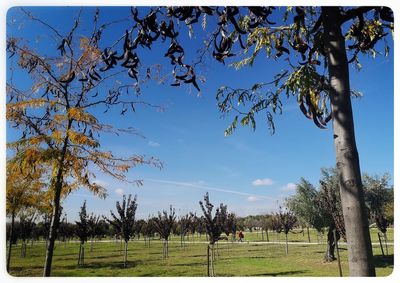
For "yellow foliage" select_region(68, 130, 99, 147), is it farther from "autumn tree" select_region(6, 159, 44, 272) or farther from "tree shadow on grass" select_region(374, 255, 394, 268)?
"tree shadow on grass" select_region(374, 255, 394, 268)

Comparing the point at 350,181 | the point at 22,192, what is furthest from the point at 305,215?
the point at 350,181

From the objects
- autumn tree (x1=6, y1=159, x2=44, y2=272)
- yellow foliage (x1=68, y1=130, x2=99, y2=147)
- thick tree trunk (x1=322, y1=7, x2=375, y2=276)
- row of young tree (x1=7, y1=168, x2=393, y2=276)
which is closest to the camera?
thick tree trunk (x1=322, y1=7, x2=375, y2=276)

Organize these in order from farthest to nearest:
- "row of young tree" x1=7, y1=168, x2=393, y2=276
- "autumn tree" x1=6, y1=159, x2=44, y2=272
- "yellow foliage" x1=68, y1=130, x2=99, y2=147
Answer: "row of young tree" x1=7, y1=168, x2=393, y2=276, "autumn tree" x1=6, y1=159, x2=44, y2=272, "yellow foliage" x1=68, y1=130, x2=99, y2=147

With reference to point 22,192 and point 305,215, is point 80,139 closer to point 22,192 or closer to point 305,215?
point 22,192

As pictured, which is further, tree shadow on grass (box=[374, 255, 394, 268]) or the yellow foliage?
tree shadow on grass (box=[374, 255, 394, 268])

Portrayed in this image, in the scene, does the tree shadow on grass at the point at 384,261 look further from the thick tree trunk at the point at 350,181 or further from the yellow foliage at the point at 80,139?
the thick tree trunk at the point at 350,181

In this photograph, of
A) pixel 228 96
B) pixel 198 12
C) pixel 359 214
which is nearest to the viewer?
pixel 359 214

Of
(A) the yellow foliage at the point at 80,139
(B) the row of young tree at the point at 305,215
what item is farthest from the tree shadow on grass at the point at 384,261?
(A) the yellow foliage at the point at 80,139

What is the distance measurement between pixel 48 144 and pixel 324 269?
959cm

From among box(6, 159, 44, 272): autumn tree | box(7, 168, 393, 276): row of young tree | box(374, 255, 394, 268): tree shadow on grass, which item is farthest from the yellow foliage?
box(374, 255, 394, 268): tree shadow on grass
